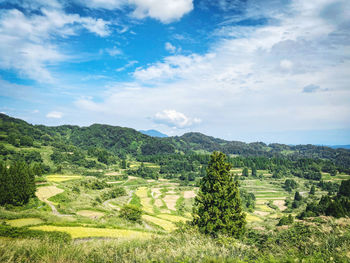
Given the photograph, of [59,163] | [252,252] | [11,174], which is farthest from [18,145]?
[252,252]

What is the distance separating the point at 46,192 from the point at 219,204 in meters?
50.0

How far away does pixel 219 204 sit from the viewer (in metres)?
18.4

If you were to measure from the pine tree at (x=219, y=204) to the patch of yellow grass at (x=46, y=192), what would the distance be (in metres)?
42.8

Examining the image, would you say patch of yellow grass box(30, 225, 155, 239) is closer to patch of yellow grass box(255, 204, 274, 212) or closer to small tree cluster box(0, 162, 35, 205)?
small tree cluster box(0, 162, 35, 205)

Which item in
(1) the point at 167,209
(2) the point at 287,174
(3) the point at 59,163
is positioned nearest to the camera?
(1) the point at 167,209

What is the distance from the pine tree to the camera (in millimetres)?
17953

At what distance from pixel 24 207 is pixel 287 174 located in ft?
541

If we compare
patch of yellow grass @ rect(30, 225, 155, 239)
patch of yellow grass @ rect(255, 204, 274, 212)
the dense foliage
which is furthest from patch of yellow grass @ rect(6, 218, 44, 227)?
patch of yellow grass @ rect(255, 204, 274, 212)

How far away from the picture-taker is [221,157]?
19.9 m

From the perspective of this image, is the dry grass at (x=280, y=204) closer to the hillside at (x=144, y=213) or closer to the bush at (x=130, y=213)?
the hillside at (x=144, y=213)

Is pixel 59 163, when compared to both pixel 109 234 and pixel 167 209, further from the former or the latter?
pixel 109 234

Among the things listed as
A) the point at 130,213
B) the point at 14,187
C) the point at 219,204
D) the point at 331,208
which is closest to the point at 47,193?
the point at 14,187

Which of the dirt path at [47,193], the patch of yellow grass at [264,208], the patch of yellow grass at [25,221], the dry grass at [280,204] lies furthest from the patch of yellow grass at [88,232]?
the dry grass at [280,204]

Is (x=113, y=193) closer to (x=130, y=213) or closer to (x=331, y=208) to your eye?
(x=130, y=213)
